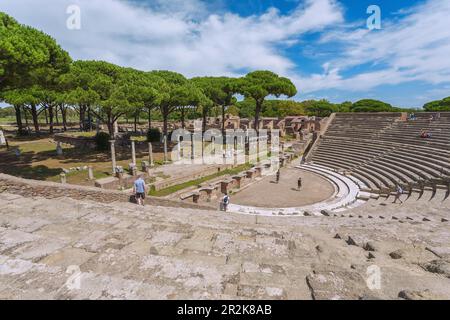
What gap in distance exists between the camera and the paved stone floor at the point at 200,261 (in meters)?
2.88

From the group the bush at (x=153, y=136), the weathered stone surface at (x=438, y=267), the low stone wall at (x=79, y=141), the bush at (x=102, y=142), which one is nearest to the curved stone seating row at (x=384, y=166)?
the weathered stone surface at (x=438, y=267)

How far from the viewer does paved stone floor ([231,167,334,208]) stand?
47.9ft

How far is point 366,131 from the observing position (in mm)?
27719

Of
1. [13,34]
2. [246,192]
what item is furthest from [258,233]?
[13,34]

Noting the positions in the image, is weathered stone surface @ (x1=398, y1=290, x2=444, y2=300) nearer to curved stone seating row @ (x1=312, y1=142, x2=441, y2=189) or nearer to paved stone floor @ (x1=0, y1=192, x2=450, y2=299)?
paved stone floor @ (x1=0, y1=192, x2=450, y2=299)

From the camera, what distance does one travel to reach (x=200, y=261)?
153 inches

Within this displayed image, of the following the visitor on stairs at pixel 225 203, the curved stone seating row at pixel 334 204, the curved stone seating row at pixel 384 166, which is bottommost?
the curved stone seating row at pixel 334 204

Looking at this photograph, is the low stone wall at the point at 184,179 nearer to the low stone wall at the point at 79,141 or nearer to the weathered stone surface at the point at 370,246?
the weathered stone surface at the point at 370,246

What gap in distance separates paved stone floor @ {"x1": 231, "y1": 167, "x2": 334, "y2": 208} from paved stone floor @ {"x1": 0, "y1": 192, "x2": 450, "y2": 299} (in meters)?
8.21

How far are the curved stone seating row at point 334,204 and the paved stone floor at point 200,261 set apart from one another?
654 centimetres

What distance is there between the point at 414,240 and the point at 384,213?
6301mm

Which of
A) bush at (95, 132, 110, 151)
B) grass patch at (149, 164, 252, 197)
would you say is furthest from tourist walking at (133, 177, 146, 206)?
bush at (95, 132, 110, 151)

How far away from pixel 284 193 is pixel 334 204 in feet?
10.5
